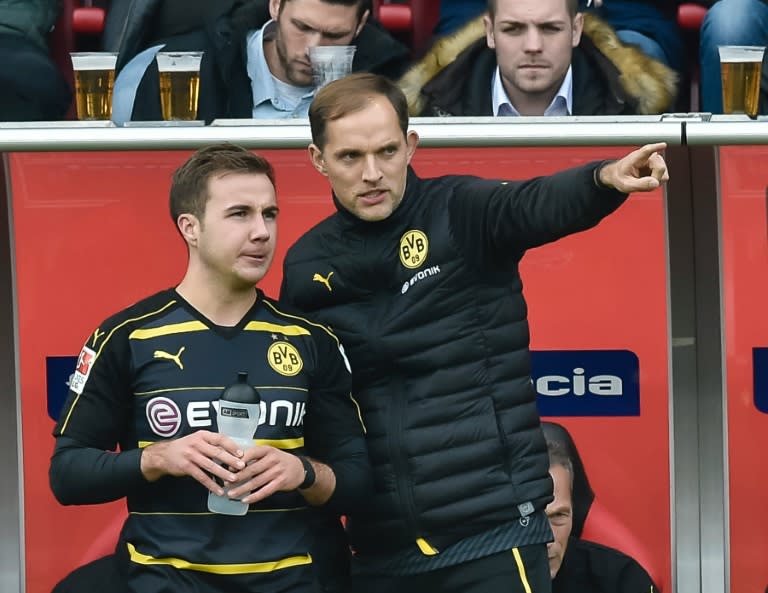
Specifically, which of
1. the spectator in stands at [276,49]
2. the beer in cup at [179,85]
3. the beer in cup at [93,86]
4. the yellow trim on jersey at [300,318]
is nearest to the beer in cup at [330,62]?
the spectator in stands at [276,49]

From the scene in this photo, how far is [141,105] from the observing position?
455cm

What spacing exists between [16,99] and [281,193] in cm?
95

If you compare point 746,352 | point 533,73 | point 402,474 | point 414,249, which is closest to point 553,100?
point 533,73

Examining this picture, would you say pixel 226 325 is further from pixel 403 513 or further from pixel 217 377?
pixel 403 513

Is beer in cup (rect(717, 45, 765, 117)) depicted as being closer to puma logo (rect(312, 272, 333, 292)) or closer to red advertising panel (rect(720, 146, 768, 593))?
red advertising panel (rect(720, 146, 768, 593))

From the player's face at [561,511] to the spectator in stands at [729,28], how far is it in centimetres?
126

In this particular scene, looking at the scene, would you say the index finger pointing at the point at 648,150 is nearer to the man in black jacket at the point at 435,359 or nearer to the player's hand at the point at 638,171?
the player's hand at the point at 638,171

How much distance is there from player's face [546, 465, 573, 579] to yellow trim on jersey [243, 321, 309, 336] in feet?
3.43

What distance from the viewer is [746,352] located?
14.0ft

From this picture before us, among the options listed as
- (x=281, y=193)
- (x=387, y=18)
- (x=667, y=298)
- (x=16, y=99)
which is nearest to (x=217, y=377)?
(x=281, y=193)

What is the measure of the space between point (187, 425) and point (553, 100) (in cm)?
192

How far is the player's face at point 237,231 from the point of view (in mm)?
3453

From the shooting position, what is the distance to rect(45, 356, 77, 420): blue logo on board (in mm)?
4301

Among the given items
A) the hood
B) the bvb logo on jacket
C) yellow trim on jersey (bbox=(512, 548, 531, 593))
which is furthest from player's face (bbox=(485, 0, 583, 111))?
yellow trim on jersey (bbox=(512, 548, 531, 593))
